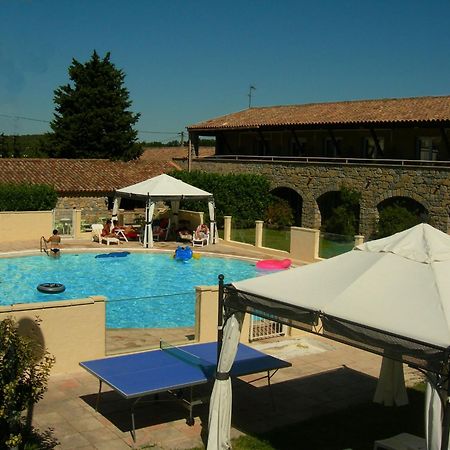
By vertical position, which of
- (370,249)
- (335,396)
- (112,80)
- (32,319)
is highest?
(112,80)

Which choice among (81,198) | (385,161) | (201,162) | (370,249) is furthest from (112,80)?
(370,249)

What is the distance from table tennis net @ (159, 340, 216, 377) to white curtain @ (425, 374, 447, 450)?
11.0ft

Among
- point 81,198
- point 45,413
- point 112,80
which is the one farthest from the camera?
point 112,80

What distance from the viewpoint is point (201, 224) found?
2706 cm

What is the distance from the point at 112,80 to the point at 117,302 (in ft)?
138

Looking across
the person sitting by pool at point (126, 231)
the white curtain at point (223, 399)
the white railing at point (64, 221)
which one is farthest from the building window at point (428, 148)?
the white curtain at point (223, 399)

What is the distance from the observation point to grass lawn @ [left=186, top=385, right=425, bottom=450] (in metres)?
7.88

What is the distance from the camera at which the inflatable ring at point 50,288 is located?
18250 mm

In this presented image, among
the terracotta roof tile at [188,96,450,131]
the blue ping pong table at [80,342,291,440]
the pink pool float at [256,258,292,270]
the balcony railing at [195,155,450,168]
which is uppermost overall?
the terracotta roof tile at [188,96,450,131]

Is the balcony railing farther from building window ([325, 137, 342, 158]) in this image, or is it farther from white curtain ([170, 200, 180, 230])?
white curtain ([170, 200, 180, 230])

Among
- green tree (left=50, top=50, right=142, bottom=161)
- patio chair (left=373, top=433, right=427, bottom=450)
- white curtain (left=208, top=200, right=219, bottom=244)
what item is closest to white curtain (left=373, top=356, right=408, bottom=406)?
patio chair (left=373, top=433, right=427, bottom=450)

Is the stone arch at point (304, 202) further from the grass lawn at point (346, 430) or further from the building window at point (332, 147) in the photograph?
the grass lawn at point (346, 430)

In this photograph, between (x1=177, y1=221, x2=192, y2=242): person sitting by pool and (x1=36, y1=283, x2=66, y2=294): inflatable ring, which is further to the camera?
(x1=177, y1=221, x2=192, y2=242): person sitting by pool

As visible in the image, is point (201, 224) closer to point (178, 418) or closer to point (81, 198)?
point (81, 198)
